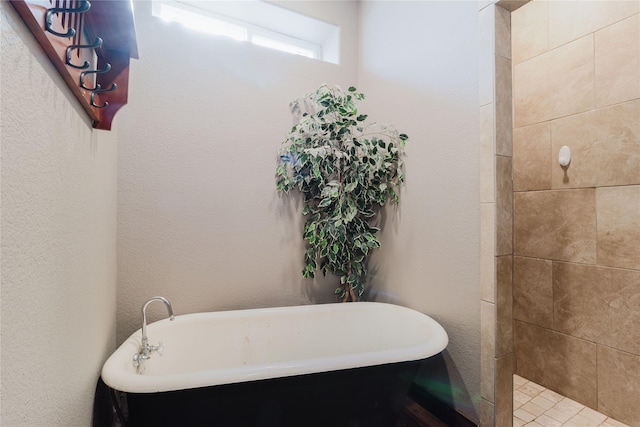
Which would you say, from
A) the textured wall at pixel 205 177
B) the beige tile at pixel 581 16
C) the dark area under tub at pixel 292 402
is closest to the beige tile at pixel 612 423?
the dark area under tub at pixel 292 402

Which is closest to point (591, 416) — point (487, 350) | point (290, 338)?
point (487, 350)

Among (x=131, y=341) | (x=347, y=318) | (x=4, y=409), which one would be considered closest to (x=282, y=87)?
(x=347, y=318)

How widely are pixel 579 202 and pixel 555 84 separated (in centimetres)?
79

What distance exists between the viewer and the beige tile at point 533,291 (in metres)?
2.06

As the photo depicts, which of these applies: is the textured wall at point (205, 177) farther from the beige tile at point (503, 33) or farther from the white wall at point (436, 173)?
the beige tile at point (503, 33)

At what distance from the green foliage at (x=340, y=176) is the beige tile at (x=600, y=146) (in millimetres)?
1049

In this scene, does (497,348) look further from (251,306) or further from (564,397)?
(251,306)

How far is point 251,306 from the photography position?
6.63 feet

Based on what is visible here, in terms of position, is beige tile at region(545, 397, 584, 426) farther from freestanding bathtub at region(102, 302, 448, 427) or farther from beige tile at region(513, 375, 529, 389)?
freestanding bathtub at region(102, 302, 448, 427)

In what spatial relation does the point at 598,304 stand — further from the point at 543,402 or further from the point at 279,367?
the point at 279,367

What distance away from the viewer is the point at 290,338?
5.90 feet

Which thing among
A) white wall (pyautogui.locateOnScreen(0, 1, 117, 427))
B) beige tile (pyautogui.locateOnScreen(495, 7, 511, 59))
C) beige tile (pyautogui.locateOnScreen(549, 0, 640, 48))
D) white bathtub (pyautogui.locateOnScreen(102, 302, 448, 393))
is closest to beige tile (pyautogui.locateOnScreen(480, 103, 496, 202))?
beige tile (pyautogui.locateOnScreen(495, 7, 511, 59))

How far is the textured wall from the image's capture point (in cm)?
177

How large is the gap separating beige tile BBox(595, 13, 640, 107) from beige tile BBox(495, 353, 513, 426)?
156 cm
